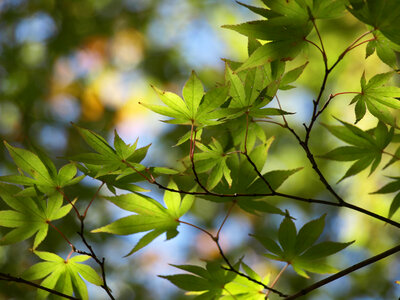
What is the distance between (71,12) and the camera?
147 inches

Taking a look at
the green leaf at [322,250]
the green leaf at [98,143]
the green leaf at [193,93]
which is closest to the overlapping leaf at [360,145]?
the green leaf at [322,250]

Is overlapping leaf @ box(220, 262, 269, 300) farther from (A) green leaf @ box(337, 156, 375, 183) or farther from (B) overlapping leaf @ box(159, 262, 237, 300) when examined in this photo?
(A) green leaf @ box(337, 156, 375, 183)

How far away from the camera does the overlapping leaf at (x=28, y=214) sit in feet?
1.88

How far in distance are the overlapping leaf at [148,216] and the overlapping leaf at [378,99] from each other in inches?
11.2

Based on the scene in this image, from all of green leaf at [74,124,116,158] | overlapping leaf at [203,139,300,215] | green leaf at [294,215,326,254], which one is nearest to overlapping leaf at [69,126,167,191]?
green leaf at [74,124,116,158]

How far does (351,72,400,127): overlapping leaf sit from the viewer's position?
0.54m

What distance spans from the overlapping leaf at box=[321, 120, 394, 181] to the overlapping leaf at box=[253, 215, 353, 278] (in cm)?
10

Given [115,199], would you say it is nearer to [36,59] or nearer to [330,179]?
[330,179]

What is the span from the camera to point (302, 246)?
60 centimetres

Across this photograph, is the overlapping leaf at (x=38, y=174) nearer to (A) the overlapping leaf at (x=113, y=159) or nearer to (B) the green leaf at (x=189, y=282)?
(A) the overlapping leaf at (x=113, y=159)

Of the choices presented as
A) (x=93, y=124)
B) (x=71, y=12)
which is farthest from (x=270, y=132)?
(x=71, y=12)

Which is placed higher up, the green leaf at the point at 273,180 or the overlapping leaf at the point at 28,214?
the green leaf at the point at 273,180

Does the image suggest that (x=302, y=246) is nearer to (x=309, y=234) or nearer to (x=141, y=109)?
(x=309, y=234)

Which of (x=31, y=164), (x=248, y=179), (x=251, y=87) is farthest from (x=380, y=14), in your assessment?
(x=31, y=164)
